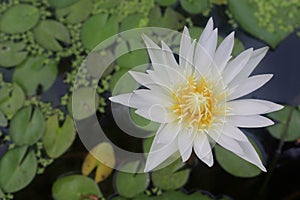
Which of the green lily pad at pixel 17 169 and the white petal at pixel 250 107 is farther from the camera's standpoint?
the green lily pad at pixel 17 169

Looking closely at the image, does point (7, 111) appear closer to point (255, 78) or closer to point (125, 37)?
point (125, 37)

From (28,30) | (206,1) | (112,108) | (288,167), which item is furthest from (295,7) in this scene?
(28,30)

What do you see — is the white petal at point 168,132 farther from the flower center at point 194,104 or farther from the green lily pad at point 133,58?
the green lily pad at point 133,58

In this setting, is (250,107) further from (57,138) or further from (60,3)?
(60,3)

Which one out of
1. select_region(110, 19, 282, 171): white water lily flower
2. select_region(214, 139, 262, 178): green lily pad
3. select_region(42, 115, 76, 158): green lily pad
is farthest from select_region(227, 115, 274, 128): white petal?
select_region(42, 115, 76, 158): green lily pad

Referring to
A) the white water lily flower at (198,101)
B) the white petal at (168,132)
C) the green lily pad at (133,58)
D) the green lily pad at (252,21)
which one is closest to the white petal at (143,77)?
the white water lily flower at (198,101)

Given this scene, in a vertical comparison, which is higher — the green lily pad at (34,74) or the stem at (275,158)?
the green lily pad at (34,74)
